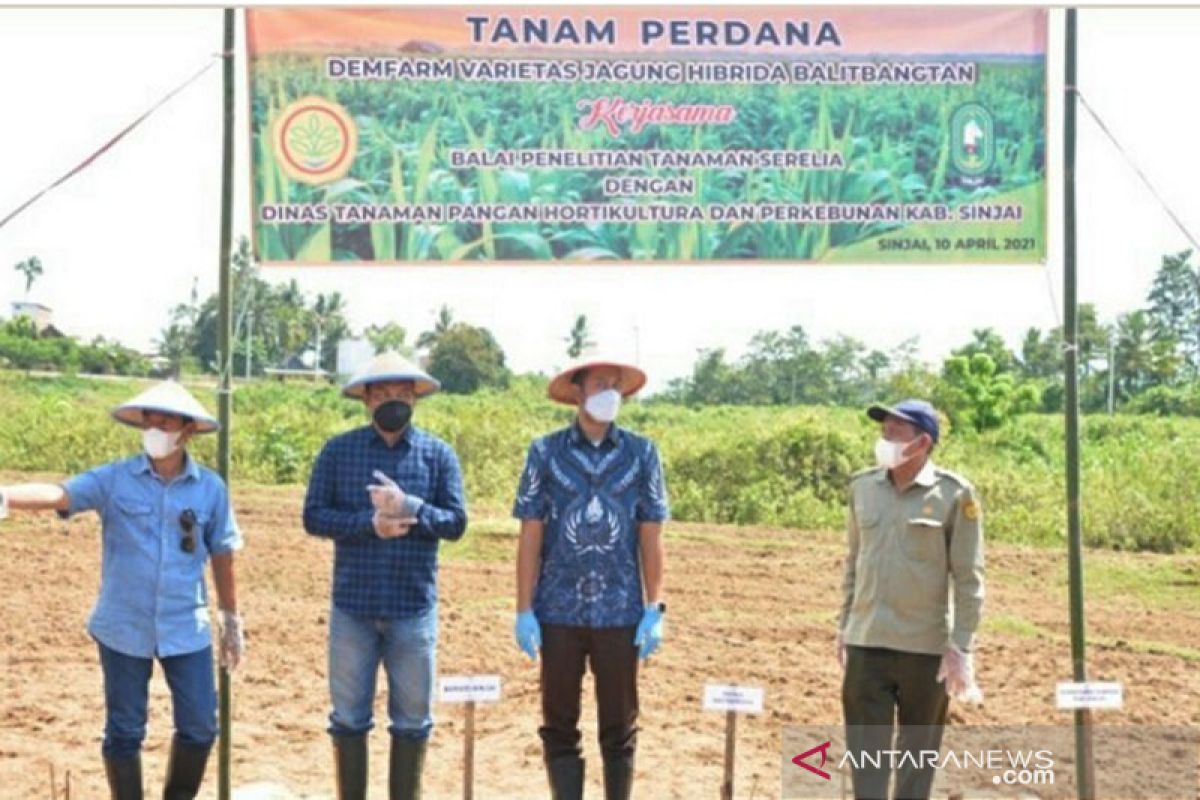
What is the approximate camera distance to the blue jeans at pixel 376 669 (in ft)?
15.1

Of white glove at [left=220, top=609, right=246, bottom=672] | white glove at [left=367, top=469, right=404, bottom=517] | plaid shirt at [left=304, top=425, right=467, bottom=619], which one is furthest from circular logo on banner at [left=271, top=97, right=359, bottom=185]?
white glove at [left=220, top=609, right=246, bottom=672]

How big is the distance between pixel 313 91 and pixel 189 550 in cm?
168

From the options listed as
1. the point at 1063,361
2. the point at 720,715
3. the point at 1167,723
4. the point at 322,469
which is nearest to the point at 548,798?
the point at 720,715

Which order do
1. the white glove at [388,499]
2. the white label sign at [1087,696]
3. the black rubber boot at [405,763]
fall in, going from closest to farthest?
the white glove at [388,499], the black rubber boot at [405,763], the white label sign at [1087,696]

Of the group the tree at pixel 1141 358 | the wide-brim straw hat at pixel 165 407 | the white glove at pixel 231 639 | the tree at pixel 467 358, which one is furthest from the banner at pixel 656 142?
the tree at pixel 1141 358

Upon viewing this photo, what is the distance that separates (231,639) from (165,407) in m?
0.81

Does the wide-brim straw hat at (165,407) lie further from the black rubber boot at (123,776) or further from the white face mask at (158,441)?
the black rubber boot at (123,776)

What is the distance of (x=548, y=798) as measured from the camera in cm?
606

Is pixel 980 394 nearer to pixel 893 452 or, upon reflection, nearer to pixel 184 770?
pixel 893 452

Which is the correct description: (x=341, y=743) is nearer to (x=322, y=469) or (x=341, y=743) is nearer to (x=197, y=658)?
(x=197, y=658)

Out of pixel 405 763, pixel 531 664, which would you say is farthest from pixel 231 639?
pixel 531 664

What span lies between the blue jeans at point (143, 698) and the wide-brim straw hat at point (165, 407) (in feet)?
2.30

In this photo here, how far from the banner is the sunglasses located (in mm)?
1100

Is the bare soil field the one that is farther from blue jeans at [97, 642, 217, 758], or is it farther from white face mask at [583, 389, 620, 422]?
white face mask at [583, 389, 620, 422]
